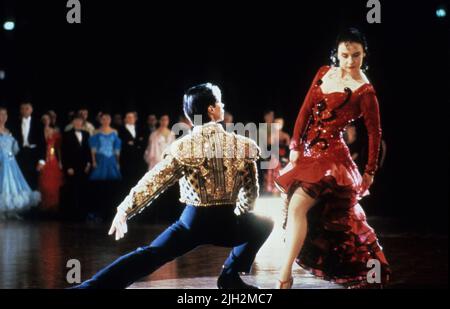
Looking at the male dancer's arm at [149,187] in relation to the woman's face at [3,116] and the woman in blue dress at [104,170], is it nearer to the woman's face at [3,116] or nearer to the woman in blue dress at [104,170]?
the woman in blue dress at [104,170]

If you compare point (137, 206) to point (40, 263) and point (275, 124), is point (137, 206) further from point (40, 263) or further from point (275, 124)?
point (275, 124)

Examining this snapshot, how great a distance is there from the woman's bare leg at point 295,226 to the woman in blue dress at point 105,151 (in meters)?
7.62

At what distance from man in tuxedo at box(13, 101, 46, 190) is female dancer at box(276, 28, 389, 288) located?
8483 millimetres

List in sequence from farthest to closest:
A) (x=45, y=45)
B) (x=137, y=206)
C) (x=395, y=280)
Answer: (x=45, y=45), (x=395, y=280), (x=137, y=206)

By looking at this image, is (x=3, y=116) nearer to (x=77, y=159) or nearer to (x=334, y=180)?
(x=77, y=159)

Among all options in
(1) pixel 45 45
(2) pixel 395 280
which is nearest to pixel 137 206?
(2) pixel 395 280

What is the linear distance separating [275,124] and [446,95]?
324 cm

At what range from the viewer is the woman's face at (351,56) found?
5.86 meters

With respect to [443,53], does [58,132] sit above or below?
below

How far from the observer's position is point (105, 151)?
13062mm

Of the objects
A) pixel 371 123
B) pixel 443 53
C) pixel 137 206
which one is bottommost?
pixel 137 206

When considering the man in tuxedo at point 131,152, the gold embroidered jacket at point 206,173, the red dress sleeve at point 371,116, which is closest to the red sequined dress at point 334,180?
the red dress sleeve at point 371,116

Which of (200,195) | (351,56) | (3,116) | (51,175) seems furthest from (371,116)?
(51,175)

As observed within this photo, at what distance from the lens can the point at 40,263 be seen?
8039mm
